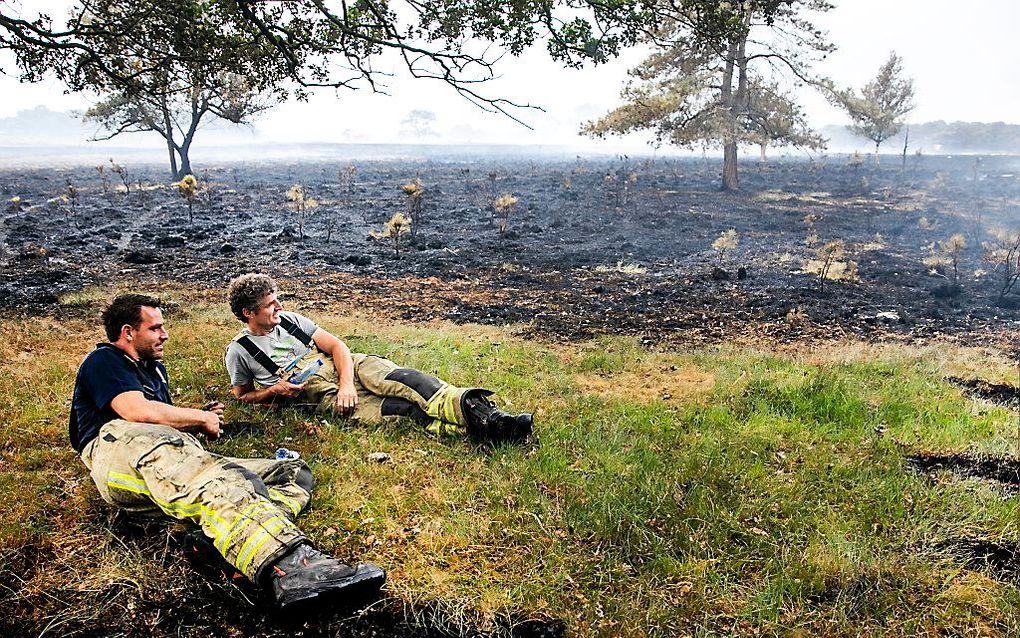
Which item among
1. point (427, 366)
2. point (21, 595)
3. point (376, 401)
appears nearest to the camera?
point (21, 595)

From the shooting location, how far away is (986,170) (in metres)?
36.6

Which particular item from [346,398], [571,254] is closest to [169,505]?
[346,398]

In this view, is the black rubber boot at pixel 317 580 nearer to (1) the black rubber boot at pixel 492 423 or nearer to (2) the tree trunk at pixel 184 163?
(1) the black rubber boot at pixel 492 423

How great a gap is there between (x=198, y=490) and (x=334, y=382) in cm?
183

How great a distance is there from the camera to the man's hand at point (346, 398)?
431cm

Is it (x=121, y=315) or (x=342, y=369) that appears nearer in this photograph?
(x=121, y=315)

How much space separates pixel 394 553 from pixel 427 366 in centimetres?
286

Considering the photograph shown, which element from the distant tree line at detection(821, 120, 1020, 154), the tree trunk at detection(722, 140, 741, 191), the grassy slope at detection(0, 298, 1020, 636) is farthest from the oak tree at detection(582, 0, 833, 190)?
the distant tree line at detection(821, 120, 1020, 154)

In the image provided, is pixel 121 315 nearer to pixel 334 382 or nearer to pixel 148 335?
pixel 148 335

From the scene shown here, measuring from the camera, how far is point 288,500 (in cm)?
328

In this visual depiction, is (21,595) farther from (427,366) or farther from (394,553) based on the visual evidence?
(427,366)

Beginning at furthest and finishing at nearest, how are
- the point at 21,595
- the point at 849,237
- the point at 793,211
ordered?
the point at 793,211
the point at 849,237
the point at 21,595

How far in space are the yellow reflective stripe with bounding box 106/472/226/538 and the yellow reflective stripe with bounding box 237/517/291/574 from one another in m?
0.17

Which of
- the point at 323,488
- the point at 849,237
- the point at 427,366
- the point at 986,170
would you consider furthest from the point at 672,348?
the point at 986,170
